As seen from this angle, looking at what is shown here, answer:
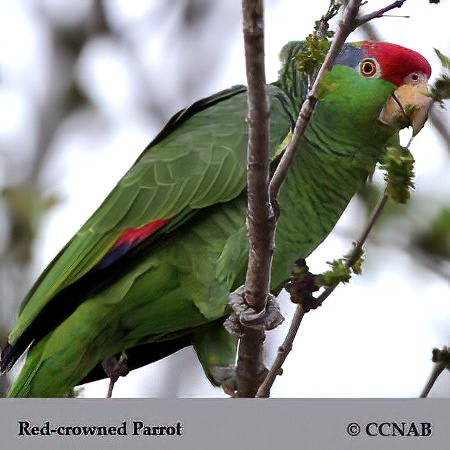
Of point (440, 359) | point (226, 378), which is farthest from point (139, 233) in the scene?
point (440, 359)

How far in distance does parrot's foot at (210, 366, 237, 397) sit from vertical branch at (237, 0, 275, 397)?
0.53ft

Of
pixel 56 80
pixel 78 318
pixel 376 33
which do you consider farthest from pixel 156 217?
pixel 56 80

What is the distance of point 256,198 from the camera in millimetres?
1938

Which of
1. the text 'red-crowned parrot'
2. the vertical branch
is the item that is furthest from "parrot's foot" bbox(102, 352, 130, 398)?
the vertical branch

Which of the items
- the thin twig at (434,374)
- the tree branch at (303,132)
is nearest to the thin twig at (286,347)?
the tree branch at (303,132)

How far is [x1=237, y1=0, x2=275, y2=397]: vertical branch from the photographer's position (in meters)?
1.58

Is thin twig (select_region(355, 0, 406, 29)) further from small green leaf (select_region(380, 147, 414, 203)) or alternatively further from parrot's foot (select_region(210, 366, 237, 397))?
parrot's foot (select_region(210, 366, 237, 397))

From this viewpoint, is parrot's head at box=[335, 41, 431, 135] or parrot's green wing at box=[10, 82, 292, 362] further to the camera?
parrot's head at box=[335, 41, 431, 135]

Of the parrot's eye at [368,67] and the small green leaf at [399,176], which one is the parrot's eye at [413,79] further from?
the small green leaf at [399,176]

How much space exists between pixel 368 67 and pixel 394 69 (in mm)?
89

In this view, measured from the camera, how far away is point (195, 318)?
2.75 metres

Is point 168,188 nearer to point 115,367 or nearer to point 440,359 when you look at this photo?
point 115,367

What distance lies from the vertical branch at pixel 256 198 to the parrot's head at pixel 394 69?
0.90m
